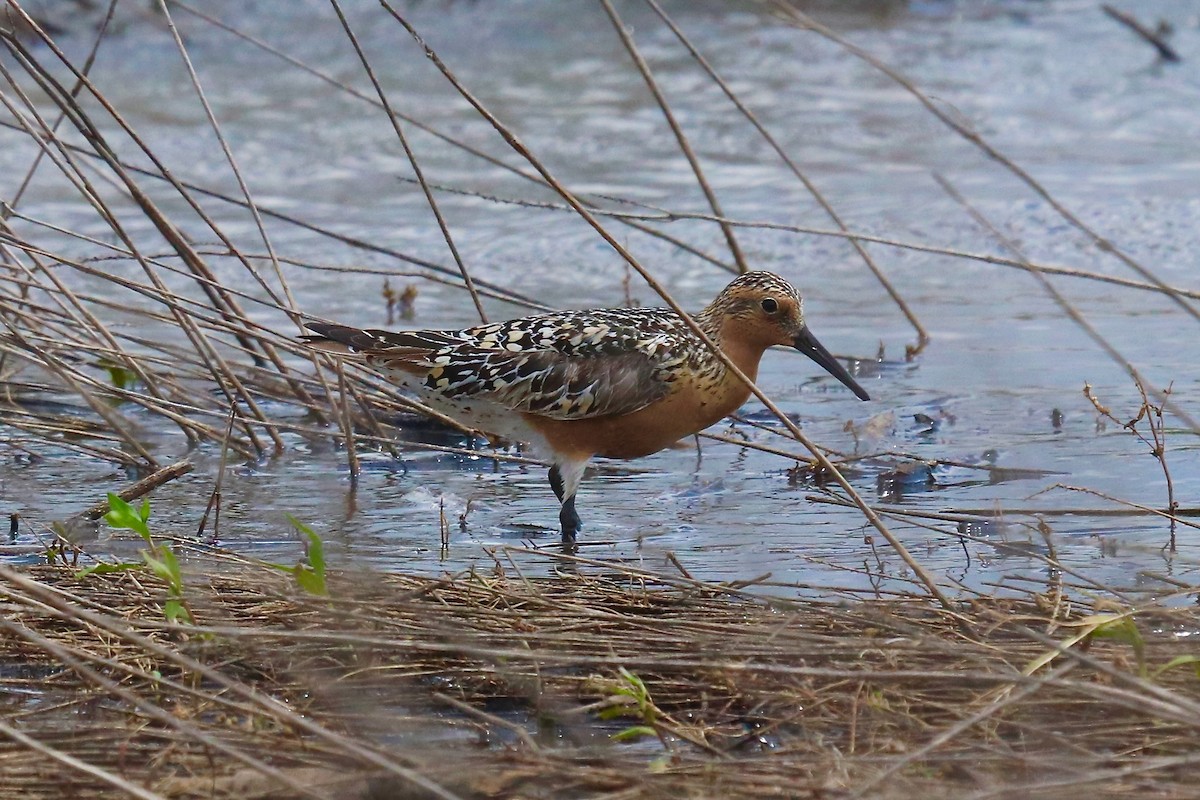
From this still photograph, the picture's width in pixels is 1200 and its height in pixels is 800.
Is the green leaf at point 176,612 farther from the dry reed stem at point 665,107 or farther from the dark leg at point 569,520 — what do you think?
the dry reed stem at point 665,107

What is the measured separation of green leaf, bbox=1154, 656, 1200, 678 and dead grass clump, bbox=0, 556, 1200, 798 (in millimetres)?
24

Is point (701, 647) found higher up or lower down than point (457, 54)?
lower down

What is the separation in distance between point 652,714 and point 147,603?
4.96 ft

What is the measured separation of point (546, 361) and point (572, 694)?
2.14m

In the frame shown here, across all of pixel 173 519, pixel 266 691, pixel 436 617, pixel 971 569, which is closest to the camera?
pixel 266 691

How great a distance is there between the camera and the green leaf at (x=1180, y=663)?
148 inches

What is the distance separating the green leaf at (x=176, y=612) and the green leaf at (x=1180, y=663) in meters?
2.37

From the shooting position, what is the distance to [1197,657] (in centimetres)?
380

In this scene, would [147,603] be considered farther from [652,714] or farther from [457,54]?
[457,54]

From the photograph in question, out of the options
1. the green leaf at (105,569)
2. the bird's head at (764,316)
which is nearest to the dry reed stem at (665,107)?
the bird's head at (764,316)

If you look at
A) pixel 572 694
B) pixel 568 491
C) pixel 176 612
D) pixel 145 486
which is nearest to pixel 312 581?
pixel 176 612

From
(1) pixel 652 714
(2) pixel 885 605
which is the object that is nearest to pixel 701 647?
(1) pixel 652 714

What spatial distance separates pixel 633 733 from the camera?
3.80 metres

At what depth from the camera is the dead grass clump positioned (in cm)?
343
